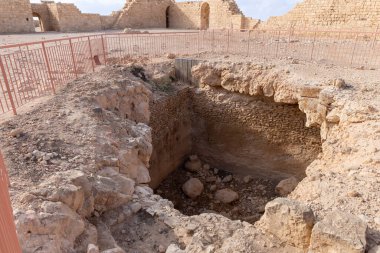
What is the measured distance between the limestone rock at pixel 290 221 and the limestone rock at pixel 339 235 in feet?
0.79

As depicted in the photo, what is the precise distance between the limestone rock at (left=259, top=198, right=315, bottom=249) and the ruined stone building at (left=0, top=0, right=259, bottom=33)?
16.0 meters

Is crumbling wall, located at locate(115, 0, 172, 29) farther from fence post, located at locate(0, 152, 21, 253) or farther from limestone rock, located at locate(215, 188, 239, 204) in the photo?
fence post, located at locate(0, 152, 21, 253)

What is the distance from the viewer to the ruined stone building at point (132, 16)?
58.5 feet

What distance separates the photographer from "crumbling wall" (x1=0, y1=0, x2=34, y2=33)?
17178mm

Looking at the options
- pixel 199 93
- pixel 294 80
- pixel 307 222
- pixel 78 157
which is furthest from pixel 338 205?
pixel 199 93

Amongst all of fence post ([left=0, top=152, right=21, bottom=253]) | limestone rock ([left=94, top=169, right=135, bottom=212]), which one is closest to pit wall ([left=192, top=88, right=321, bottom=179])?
limestone rock ([left=94, top=169, right=135, bottom=212])

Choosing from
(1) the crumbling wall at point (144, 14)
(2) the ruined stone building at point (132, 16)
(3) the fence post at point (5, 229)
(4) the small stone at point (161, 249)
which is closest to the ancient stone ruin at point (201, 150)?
(4) the small stone at point (161, 249)

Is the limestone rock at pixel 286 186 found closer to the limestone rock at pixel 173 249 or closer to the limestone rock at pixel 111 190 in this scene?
the limestone rock at pixel 111 190

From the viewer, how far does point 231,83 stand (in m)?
9.53

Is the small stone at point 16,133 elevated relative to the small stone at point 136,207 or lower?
elevated

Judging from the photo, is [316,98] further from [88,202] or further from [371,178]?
[88,202]

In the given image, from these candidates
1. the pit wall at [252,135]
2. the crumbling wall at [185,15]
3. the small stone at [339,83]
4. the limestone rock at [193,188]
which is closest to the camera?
the small stone at [339,83]

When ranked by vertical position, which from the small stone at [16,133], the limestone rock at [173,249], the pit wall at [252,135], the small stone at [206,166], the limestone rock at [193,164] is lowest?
the small stone at [206,166]

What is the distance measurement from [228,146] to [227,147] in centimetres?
6
